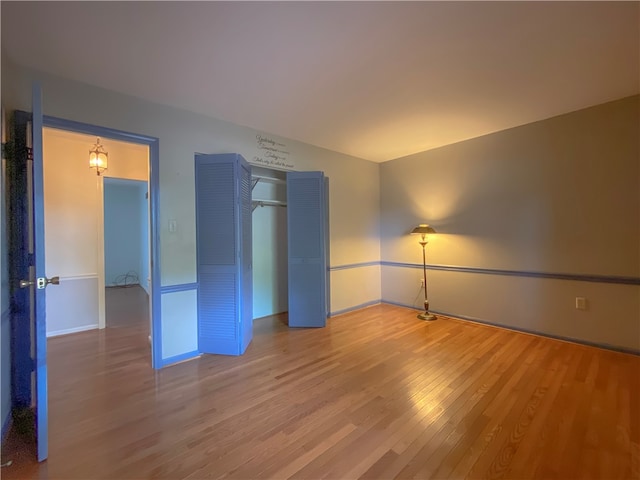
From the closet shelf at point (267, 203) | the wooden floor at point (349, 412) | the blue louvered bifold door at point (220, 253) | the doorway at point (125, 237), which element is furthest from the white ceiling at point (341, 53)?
the doorway at point (125, 237)

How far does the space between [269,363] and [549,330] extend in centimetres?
326

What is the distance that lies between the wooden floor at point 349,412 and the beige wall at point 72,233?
0.76 m

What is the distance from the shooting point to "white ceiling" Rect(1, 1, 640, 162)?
62.3 inches

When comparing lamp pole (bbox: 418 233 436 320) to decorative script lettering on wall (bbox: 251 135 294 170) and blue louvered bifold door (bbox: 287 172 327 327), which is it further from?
decorative script lettering on wall (bbox: 251 135 294 170)

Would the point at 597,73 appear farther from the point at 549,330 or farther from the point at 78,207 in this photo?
the point at 78,207

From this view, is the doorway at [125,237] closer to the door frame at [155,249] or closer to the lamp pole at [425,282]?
the door frame at [155,249]

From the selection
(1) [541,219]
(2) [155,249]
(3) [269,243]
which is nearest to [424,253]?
(1) [541,219]

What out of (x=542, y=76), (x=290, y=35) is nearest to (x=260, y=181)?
(x=290, y=35)

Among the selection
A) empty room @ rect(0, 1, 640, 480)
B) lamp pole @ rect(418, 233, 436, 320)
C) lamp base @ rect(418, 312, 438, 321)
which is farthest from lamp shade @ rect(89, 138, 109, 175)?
lamp base @ rect(418, 312, 438, 321)

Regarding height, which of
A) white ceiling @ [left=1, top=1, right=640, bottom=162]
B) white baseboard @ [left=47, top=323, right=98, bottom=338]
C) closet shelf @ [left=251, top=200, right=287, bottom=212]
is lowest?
white baseboard @ [left=47, top=323, right=98, bottom=338]

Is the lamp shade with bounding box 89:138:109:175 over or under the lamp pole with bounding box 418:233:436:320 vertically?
over

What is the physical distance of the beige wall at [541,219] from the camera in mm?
2744

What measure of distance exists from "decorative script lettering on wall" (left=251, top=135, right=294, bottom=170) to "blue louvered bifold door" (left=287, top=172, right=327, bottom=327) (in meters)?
0.17

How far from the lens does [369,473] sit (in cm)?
141
